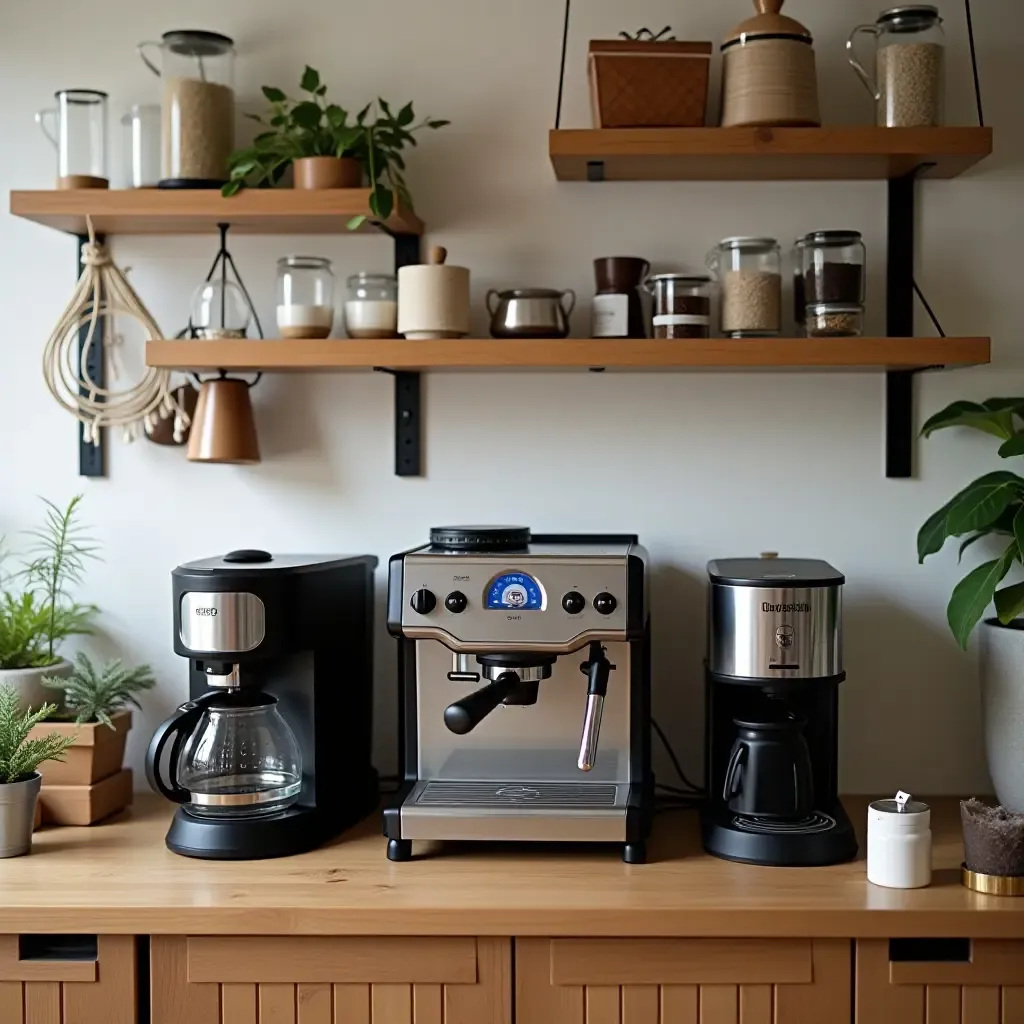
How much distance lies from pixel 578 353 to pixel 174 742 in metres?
0.77

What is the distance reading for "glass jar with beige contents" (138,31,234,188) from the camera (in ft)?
6.39

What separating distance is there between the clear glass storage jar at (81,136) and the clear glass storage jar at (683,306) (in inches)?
34.2

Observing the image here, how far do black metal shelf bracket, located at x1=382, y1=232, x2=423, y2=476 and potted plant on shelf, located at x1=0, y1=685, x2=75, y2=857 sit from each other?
2.24 ft

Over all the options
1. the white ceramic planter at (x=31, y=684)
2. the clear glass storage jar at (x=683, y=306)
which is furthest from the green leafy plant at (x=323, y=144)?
the white ceramic planter at (x=31, y=684)

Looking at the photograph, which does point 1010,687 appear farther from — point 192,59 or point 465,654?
point 192,59

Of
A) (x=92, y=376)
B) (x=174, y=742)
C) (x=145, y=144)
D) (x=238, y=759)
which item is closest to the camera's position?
(x=174, y=742)

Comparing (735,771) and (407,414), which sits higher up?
(407,414)

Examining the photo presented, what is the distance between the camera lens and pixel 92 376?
2.12 metres

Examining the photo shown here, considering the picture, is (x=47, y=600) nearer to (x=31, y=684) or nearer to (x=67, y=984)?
(x=31, y=684)

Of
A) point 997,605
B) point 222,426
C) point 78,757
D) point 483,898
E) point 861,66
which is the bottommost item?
point 483,898

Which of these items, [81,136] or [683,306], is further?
[81,136]

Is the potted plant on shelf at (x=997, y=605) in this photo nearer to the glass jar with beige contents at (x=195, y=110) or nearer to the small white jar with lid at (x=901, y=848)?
the small white jar with lid at (x=901, y=848)

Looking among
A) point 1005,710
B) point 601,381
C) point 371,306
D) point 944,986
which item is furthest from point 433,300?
point 944,986

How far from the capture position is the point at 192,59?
6.50 feet
